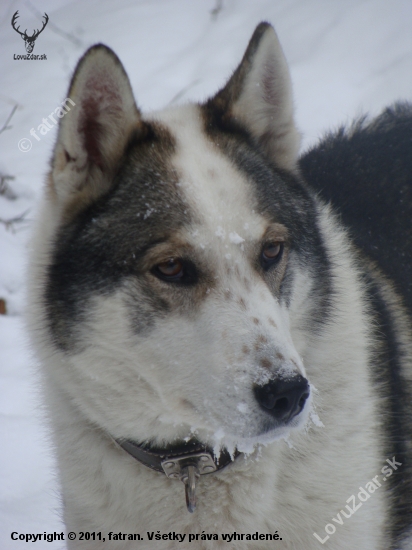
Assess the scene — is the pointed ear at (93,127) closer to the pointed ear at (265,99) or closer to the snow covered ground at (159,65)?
the pointed ear at (265,99)

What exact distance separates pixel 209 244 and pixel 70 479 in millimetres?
1046

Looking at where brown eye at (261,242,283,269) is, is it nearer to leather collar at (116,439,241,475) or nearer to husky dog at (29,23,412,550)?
husky dog at (29,23,412,550)

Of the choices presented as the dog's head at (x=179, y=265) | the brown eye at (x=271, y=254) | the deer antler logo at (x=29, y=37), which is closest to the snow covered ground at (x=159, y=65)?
the deer antler logo at (x=29, y=37)

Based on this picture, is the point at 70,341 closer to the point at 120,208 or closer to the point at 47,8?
the point at 120,208

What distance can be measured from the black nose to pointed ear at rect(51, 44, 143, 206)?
902 millimetres

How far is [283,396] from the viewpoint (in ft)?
5.00

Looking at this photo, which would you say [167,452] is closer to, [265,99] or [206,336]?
[206,336]

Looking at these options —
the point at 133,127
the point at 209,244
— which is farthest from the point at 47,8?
the point at 209,244

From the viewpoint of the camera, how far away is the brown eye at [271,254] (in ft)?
6.01

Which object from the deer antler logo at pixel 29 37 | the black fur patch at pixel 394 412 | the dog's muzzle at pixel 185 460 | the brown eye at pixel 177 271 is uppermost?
the deer antler logo at pixel 29 37

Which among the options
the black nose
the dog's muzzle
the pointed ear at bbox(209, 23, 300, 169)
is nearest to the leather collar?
the dog's muzzle

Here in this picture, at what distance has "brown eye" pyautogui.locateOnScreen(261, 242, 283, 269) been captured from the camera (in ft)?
6.01

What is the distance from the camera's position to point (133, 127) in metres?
1.97

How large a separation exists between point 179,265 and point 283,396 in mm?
517
